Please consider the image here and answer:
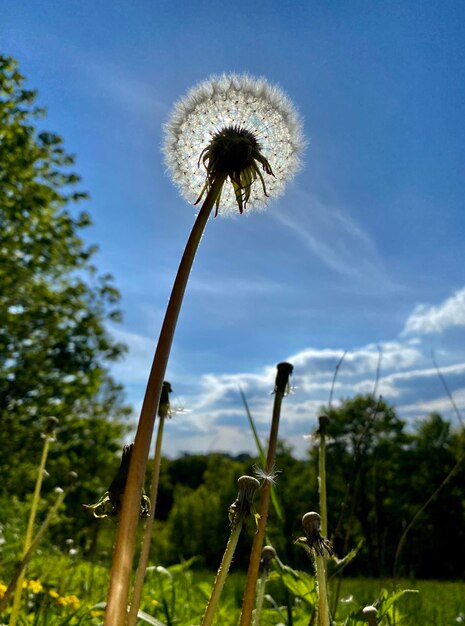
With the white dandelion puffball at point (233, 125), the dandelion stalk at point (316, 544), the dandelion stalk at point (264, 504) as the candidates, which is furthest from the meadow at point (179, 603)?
the white dandelion puffball at point (233, 125)

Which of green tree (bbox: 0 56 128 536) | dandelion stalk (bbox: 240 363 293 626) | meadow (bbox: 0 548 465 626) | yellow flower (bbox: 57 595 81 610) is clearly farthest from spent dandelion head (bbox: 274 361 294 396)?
green tree (bbox: 0 56 128 536)

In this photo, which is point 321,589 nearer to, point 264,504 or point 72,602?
point 264,504

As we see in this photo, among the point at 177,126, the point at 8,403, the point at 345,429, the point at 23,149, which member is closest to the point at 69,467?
the point at 8,403

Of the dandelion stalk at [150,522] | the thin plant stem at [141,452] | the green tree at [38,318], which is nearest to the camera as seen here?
the thin plant stem at [141,452]

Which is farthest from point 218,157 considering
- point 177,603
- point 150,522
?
point 177,603

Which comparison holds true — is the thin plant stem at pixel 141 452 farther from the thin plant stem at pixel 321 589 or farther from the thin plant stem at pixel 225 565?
the thin plant stem at pixel 321 589
